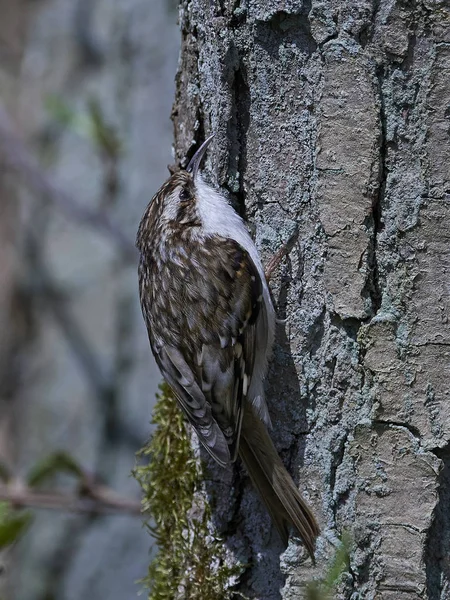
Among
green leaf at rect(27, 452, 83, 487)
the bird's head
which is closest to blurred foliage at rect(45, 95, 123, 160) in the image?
the bird's head

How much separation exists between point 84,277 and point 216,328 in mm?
2097

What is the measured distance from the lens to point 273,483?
1755mm

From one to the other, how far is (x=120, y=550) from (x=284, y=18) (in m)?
2.68

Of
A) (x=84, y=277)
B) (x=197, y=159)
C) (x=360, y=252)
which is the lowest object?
(x=360, y=252)

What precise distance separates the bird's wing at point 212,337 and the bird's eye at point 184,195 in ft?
0.36

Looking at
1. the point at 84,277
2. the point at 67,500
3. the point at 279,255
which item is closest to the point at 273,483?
the point at 279,255

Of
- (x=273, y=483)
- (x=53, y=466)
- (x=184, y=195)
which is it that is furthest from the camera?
(x=53, y=466)

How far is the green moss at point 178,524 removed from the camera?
6.20 ft

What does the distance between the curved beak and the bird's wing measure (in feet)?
0.54

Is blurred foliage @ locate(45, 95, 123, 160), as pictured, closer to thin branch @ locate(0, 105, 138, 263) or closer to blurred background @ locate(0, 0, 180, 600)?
blurred background @ locate(0, 0, 180, 600)

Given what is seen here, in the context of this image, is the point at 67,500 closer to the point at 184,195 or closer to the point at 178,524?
the point at 178,524

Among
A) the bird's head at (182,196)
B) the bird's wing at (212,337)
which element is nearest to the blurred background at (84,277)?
the bird's head at (182,196)

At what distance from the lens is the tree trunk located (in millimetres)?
1573

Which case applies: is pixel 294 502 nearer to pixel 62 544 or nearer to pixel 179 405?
pixel 179 405
